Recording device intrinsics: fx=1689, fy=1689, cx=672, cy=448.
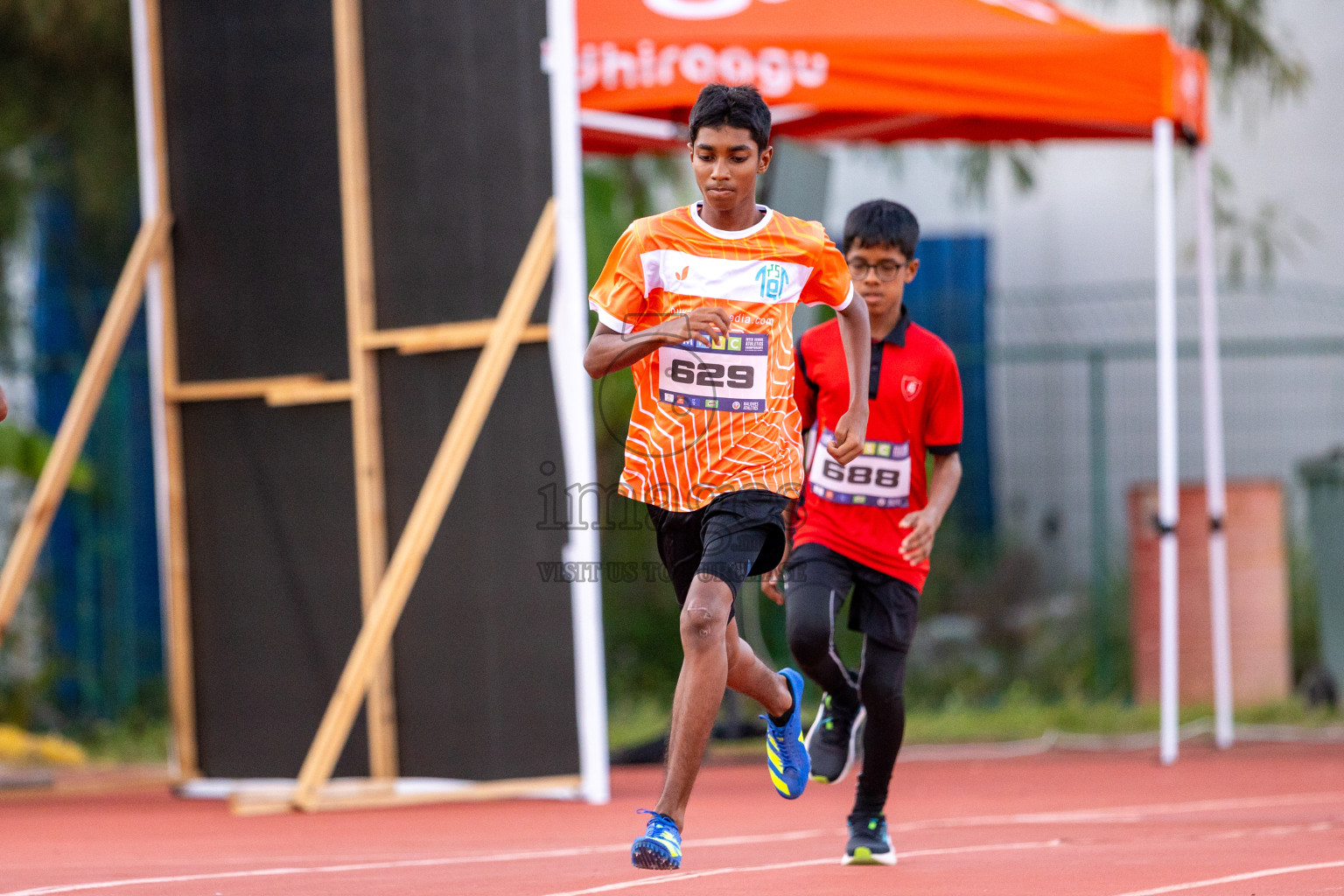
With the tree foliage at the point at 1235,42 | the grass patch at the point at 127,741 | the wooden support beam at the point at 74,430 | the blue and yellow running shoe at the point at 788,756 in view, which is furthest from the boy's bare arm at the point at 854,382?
the tree foliage at the point at 1235,42

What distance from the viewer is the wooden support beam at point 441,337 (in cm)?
714

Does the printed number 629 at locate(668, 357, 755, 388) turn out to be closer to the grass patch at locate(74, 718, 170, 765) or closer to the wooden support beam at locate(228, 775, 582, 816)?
the wooden support beam at locate(228, 775, 582, 816)

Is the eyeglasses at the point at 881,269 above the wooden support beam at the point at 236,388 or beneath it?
above

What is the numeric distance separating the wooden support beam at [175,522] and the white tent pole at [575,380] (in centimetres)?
227

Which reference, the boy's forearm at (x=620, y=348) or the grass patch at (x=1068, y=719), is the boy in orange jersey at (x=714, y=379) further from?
the grass patch at (x=1068, y=719)

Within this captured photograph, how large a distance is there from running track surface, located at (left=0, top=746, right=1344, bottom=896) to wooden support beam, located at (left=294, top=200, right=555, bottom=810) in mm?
276

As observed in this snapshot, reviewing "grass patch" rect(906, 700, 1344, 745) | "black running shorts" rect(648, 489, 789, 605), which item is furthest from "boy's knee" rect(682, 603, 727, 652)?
"grass patch" rect(906, 700, 1344, 745)

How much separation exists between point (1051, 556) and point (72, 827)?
7467 millimetres

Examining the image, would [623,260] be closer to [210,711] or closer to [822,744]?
[822,744]

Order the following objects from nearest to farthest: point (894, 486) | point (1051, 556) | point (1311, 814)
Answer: point (894, 486) < point (1311, 814) < point (1051, 556)

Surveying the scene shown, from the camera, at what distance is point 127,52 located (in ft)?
36.0

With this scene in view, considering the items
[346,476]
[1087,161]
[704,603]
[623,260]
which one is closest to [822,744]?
[704,603]

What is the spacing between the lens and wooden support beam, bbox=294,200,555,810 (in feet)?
22.3

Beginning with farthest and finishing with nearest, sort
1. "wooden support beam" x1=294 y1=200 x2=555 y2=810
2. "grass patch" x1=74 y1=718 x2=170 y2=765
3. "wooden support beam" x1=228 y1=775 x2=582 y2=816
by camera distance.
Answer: "grass patch" x1=74 y1=718 x2=170 y2=765, "wooden support beam" x1=228 y1=775 x2=582 y2=816, "wooden support beam" x1=294 y1=200 x2=555 y2=810
